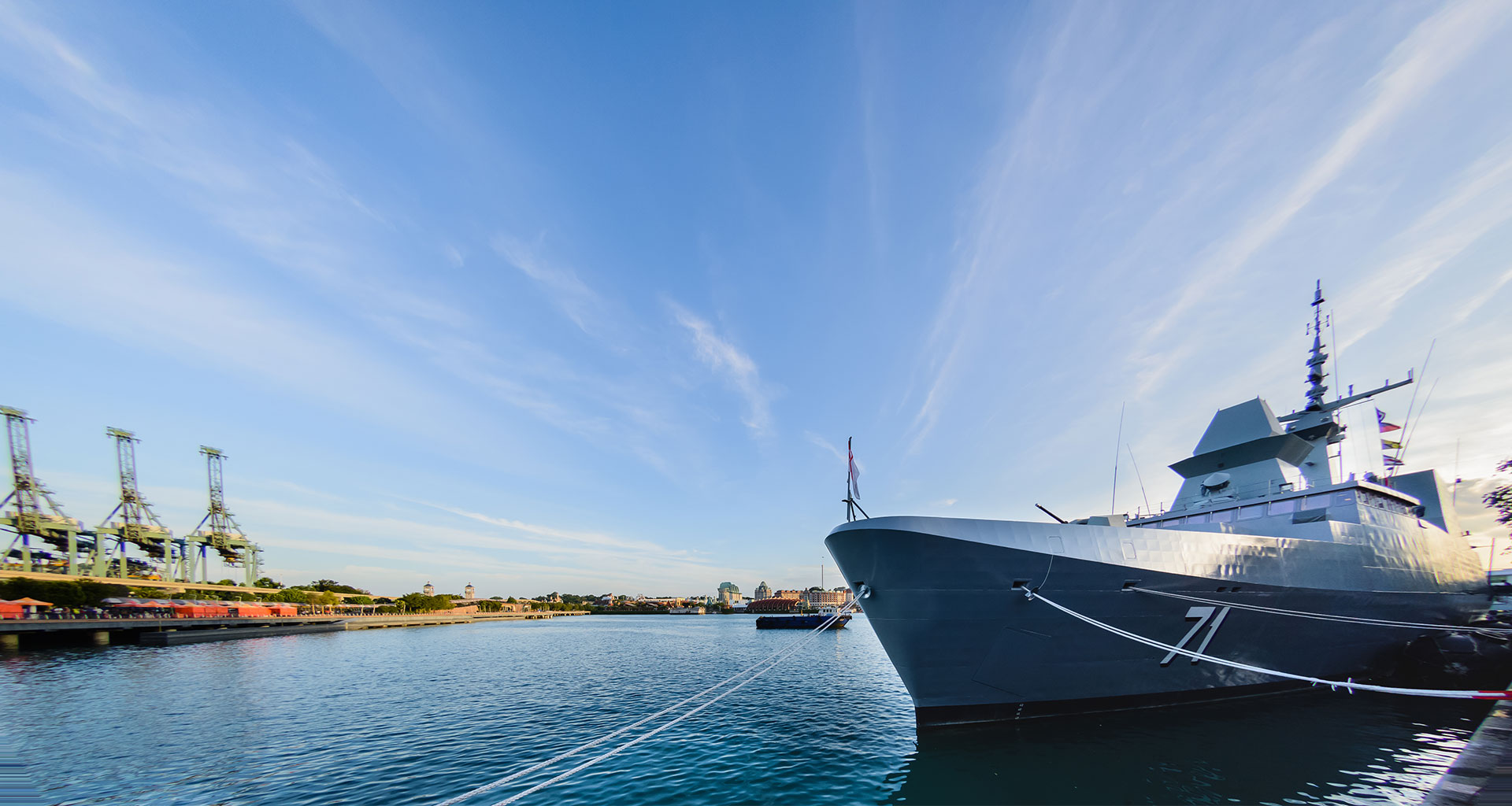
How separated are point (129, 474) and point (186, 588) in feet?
53.3

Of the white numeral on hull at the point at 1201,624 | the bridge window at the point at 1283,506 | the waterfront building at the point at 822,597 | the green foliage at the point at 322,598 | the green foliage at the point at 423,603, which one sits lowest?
the waterfront building at the point at 822,597

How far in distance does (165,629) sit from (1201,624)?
76.8 m

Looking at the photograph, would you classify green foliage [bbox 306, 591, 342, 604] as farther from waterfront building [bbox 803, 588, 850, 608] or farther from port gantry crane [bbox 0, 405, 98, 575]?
waterfront building [bbox 803, 588, 850, 608]

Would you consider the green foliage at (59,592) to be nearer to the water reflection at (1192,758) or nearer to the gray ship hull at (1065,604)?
the gray ship hull at (1065,604)

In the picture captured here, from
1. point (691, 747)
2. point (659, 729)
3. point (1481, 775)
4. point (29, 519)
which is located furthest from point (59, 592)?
point (1481, 775)

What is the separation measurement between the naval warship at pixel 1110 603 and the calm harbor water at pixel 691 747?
902mm

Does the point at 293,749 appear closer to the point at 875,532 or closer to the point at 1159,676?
the point at 875,532

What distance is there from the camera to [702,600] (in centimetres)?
19300

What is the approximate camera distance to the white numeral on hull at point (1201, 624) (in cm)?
1176

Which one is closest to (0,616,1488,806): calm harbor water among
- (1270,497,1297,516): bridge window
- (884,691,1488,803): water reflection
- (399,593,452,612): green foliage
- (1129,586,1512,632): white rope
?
(884,691,1488,803): water reflection

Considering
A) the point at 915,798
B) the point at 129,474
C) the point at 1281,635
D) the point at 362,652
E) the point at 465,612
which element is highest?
the point at 129,474

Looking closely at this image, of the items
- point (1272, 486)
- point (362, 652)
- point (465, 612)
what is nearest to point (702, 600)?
point (465, 612)

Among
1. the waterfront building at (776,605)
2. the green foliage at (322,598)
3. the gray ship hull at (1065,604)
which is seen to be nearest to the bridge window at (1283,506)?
the gray ship hull at (1065,604)

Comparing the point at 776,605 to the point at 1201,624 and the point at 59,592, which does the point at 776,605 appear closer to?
the point at 59,592
